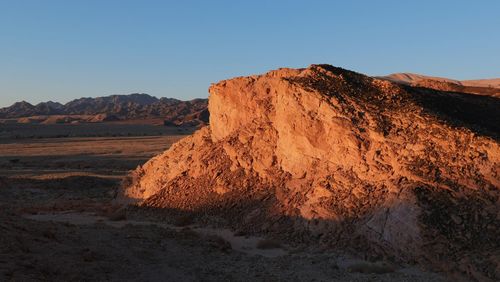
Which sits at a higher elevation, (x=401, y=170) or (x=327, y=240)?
(x=401, y=170)

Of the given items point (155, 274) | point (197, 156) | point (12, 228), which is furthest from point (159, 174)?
point (155, 274)

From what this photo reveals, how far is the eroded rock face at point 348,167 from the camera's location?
12.8 meters

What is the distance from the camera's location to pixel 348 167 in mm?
15492

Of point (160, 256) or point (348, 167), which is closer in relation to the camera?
point (160, 256)

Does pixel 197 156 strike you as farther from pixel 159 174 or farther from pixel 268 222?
pixel 268 222

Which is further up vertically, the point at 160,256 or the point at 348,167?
the point at 348,167

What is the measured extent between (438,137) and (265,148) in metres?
6.26

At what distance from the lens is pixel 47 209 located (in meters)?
22.3

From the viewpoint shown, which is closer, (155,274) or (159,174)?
(155,274)

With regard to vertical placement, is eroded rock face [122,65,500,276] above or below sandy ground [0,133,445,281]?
above

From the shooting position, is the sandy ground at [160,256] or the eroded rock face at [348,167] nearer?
the sandy ground at [160,256]

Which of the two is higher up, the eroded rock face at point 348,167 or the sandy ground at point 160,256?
the eroded rock face at point 348,167

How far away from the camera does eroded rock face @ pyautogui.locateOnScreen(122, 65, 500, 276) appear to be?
12.8 m

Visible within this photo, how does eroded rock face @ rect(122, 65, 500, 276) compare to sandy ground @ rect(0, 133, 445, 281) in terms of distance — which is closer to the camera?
sandy ground @ rect(0, 133, 445, 281)
